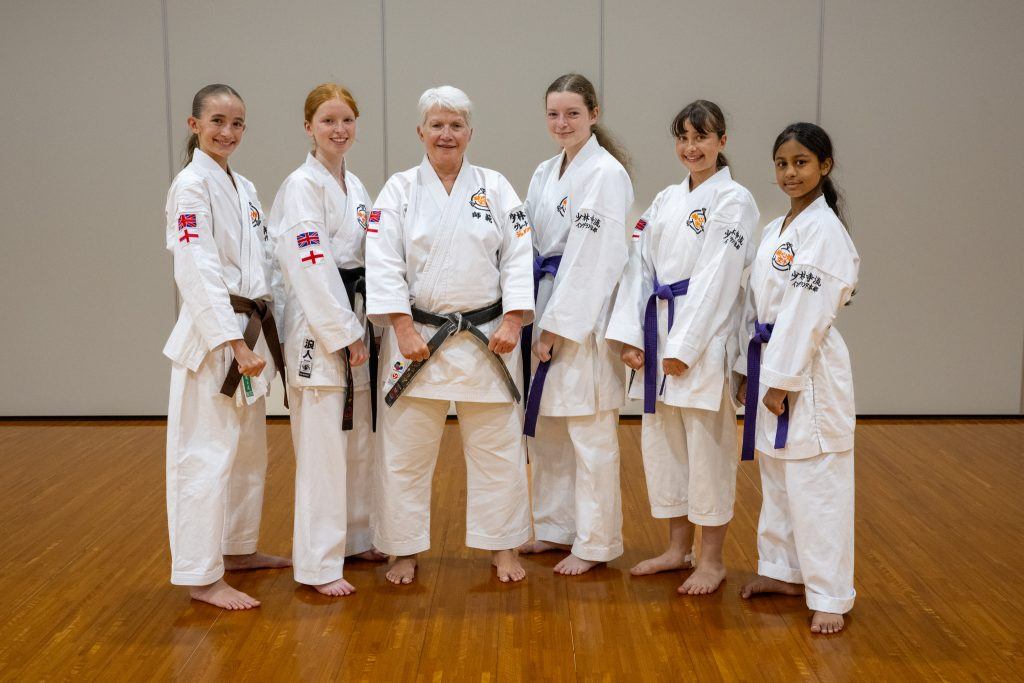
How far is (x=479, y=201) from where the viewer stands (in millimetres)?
2809

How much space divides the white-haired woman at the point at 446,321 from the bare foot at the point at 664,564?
37 centimetres

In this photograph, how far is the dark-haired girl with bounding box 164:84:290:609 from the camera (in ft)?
8.55

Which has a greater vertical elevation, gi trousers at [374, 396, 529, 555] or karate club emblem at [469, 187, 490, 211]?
karate club emblem at [469, 187, 490, 211]

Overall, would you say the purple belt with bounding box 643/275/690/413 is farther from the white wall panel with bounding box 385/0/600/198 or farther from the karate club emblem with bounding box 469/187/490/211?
the white wall panel with bounding box 385/0/600/198

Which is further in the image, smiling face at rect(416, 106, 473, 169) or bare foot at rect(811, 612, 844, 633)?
smiling face at rect(416, 106, 473, 169)

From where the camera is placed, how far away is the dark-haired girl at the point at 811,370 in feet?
8.09

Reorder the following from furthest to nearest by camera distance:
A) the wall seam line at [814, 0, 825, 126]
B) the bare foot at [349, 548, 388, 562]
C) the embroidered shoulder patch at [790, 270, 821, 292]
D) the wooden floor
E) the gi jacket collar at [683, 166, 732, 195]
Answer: the wall seam line at [814, 0, 825, 126] → the bare foot at [349, 548, 388, 562] → the gi jacket collar at [683, 166, 732, 195] → the embroidered shoulder patch at [790, 270, 821, 292] → the wooden floor

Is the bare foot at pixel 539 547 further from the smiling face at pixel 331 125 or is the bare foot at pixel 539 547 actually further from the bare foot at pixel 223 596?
the smiling face at pixel 331 125

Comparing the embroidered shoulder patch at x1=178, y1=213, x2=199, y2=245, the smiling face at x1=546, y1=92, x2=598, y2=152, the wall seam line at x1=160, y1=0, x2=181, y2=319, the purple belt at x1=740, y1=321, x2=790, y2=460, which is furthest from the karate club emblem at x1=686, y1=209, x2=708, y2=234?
the wall seam line at x1=160, y1=0, x2=181, y2=319

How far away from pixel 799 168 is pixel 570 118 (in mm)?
737

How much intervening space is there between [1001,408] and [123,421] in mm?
4813

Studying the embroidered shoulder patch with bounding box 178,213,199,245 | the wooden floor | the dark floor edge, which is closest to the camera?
the wooden floor

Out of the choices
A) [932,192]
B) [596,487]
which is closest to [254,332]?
[596,487]

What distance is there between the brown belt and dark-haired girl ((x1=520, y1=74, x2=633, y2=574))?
2.61ft
